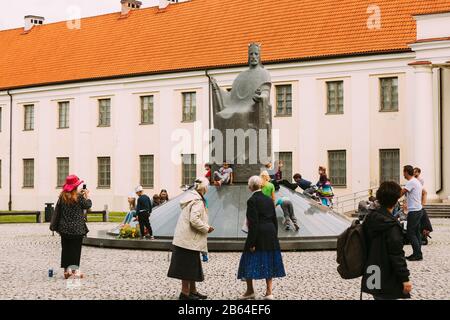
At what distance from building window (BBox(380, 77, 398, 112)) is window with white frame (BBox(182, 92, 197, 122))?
10895 mm

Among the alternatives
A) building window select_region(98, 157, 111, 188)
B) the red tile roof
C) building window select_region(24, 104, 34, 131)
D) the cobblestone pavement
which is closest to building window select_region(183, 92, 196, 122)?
the red tile roof

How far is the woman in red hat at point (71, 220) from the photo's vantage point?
1258 cm

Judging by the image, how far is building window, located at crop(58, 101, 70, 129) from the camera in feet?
159

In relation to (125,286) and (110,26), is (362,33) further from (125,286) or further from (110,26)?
(125,286)

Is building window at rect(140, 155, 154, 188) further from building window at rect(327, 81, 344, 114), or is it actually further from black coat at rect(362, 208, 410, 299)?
black coat at rect(362, 208, 410, 299)

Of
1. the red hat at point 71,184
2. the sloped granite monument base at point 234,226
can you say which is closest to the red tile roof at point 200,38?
the sloped granite monument base at point 234,226

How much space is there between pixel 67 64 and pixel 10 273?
1445 inches

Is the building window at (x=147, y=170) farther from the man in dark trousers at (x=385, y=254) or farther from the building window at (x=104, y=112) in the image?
the man in dark trousers at (x=385, y=254)

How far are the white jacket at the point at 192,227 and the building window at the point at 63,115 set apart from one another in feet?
129

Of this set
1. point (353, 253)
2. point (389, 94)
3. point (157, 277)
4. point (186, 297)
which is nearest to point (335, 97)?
point (389, 94)

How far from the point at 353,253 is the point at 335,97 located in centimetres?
3208

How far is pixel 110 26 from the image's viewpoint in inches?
1996

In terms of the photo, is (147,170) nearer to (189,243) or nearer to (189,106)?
(189,106)
